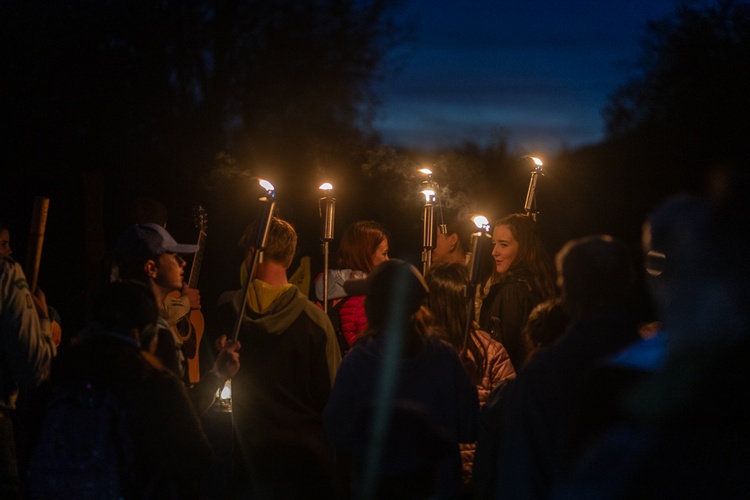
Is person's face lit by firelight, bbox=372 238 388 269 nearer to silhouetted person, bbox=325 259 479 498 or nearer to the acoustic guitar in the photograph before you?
the acoustic guitar

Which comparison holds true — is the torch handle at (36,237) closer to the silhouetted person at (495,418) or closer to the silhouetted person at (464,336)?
the silhouetted person at (464,336)

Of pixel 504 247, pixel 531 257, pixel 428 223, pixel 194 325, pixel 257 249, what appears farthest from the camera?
pixel 194 325

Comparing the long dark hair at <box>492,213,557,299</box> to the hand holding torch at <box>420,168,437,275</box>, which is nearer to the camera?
the hand holding torch at <box>420,168,437,275</box>

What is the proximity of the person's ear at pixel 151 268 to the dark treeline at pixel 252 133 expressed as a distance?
433 cm

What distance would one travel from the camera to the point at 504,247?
6.71 meters

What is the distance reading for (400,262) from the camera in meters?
4.25

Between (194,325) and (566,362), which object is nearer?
(566,362)

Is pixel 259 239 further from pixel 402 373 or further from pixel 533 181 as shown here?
pixel 533 181

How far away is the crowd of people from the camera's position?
177 cm

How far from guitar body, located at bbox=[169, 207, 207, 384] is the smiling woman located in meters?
2.39

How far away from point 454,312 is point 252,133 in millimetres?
11135

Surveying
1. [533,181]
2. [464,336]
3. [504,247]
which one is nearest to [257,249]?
[464,336]

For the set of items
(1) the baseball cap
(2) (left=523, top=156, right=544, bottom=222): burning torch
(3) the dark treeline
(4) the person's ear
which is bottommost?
(4) the person's ear

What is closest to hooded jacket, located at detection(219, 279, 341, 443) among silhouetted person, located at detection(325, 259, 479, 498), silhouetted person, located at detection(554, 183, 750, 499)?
silhouetted person, located at detection(325, 259, 479, 498)
